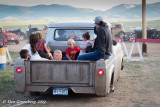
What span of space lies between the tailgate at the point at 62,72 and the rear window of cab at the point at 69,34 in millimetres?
2560

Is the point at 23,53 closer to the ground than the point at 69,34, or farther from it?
closer to the ground

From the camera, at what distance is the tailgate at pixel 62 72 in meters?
7.22

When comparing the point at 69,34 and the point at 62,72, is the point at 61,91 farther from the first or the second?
the point at 69,34

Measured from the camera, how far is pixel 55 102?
761cm

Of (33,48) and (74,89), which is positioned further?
(33,48)

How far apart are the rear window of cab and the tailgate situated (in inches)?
101

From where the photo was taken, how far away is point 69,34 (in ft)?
32.2

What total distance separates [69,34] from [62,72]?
270cm

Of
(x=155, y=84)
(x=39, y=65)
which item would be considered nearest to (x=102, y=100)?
(x=39, y=65)

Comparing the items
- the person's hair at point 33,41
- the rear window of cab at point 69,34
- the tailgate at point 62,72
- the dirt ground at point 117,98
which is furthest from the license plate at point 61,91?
the rear window of cab at point 69,34

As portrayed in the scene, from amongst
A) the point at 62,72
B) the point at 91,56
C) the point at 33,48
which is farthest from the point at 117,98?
the point at 33,48

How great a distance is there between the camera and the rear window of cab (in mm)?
9751

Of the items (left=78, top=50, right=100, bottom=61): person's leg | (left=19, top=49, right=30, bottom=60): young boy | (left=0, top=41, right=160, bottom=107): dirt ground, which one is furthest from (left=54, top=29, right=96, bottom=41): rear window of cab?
(left=19, top=49, right=30, bottom=60): young boy

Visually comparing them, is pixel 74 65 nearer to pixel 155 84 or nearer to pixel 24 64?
pixel 24 64
